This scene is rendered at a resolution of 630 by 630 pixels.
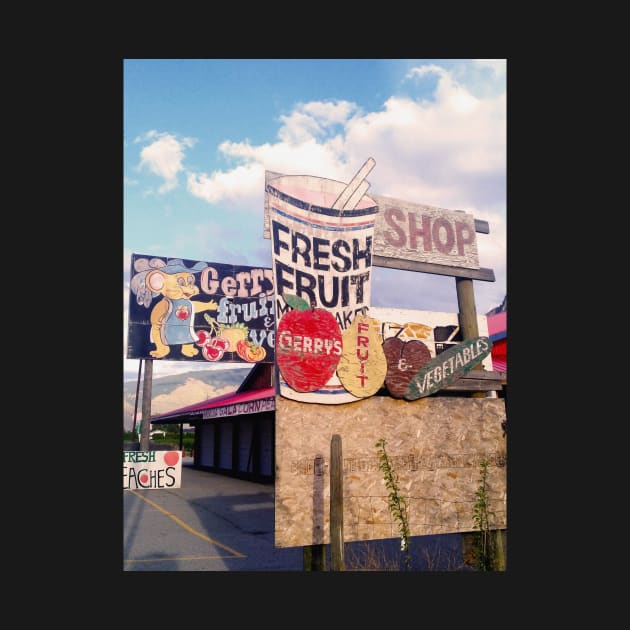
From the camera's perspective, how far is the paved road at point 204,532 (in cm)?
1002

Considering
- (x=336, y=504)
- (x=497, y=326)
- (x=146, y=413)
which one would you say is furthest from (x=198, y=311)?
(x=336, y=504)

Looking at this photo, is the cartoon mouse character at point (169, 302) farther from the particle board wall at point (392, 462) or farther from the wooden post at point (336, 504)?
the wooden post at point (336, 504)

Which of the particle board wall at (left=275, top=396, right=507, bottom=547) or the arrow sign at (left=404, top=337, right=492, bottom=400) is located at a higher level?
the arrow sign at (left=404, top=337, right=492, bottom=400)

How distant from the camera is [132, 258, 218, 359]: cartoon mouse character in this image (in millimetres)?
20688

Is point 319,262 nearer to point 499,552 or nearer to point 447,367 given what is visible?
point 447,367

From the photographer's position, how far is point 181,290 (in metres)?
21.3

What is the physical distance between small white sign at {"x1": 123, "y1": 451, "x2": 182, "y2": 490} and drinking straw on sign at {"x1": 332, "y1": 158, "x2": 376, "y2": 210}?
143 inches

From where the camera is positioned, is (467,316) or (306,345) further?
(467,316)

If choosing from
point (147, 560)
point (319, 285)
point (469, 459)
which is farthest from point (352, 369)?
point (147, 560)

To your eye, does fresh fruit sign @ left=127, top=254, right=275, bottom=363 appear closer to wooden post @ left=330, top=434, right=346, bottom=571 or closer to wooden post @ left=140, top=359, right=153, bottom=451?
wooden post @ left=140, top=359, right=153, bottom=451

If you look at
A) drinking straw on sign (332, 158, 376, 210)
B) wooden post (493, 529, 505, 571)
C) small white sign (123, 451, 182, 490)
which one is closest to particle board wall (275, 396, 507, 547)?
wooden post (493, 529, 505, 571)

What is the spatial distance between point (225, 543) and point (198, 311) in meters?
11.0

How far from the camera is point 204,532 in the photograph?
1290cm

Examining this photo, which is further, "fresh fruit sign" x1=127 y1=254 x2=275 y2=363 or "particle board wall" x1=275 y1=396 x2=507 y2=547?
"fresh fruit sign" x1=127 y1=254 x2=275 y2=363
